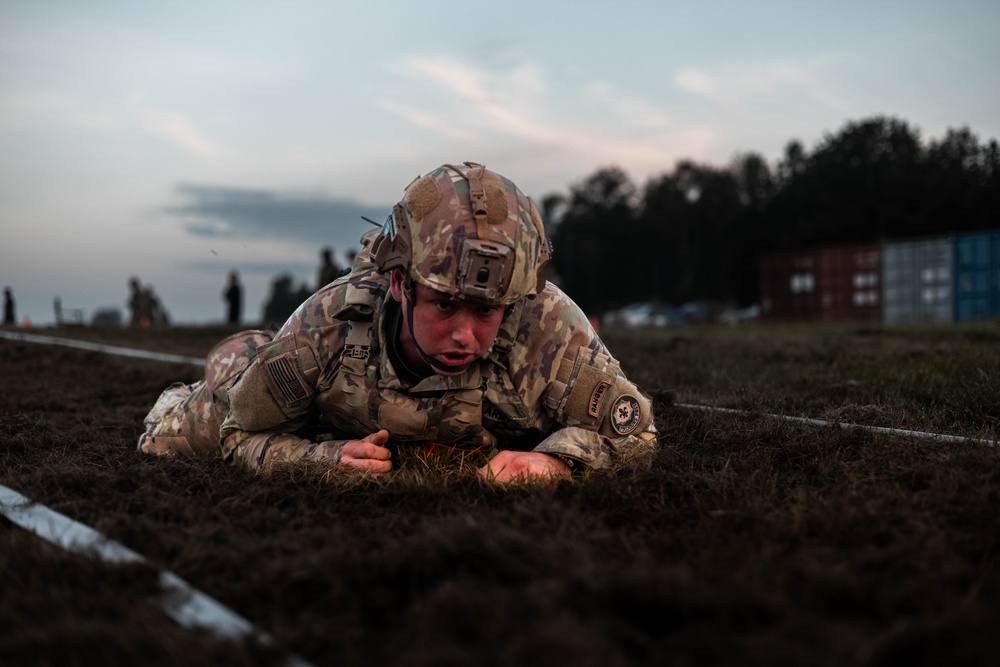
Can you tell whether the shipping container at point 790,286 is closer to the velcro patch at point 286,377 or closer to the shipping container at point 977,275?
the shipping container at point 977,275

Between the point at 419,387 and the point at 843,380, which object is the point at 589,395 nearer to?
the point at 419,387

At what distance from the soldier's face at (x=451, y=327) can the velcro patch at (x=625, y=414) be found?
0.68 metres

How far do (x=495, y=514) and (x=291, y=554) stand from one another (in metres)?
0.65

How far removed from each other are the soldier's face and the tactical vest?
24 centimetres

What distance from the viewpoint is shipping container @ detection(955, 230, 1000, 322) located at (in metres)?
20.4

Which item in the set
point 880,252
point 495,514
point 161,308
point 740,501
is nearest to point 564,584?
point 495,514

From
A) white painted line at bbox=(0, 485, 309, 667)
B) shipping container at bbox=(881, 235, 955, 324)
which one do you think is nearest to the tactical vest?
white painted line at bbox=(0, 485, 309, 667)

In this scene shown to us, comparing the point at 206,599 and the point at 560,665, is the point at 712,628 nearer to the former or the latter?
the point at 560,665

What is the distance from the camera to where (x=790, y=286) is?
2739 centimetres

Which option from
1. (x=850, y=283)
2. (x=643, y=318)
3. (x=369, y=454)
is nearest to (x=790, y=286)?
(x=850, y=283)

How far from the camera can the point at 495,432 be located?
371 cm

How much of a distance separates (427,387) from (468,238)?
0.72 m

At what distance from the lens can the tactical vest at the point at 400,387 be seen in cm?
336

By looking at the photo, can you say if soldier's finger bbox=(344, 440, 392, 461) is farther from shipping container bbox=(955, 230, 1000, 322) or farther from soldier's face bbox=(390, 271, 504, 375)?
shipping container bbox=(955, 230, 1000, 322)
